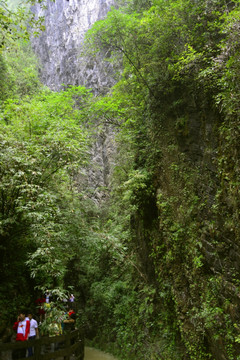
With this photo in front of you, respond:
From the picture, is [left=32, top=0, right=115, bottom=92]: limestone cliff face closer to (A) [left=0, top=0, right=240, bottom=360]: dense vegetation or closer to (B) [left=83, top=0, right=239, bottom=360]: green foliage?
(A) [left=0, top=0, right=240, bottom=360]: dense vegetation

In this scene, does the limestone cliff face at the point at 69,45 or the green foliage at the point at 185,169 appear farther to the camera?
the limestone cliff face at the point at 69,45

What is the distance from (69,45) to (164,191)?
26.0m

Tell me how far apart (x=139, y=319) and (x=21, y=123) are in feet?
26.9

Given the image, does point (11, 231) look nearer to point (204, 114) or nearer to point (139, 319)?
point (139, 319)

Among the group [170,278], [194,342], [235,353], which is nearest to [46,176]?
[170,278]

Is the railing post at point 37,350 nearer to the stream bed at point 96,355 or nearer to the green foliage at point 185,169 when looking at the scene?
the green foliage at point 185,169

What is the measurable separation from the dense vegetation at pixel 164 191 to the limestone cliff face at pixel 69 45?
14214mm

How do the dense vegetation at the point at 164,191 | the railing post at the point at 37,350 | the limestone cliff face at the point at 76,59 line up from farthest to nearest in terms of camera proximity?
1. the limestone cliff face at the point at 76,59
2. the railing post at the point at 37,350
3. the dense vegetation at the point at 164,191

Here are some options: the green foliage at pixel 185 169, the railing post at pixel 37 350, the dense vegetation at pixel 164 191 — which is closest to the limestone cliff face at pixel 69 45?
the dense vegetation at pixel 164 191

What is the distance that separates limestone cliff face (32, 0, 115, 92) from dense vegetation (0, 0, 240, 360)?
560 inches

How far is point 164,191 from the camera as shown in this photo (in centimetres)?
870

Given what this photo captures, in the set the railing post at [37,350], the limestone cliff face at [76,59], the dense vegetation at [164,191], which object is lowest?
the railing post at [37,350]

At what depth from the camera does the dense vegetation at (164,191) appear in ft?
20.2

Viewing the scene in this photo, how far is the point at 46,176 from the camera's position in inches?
343
